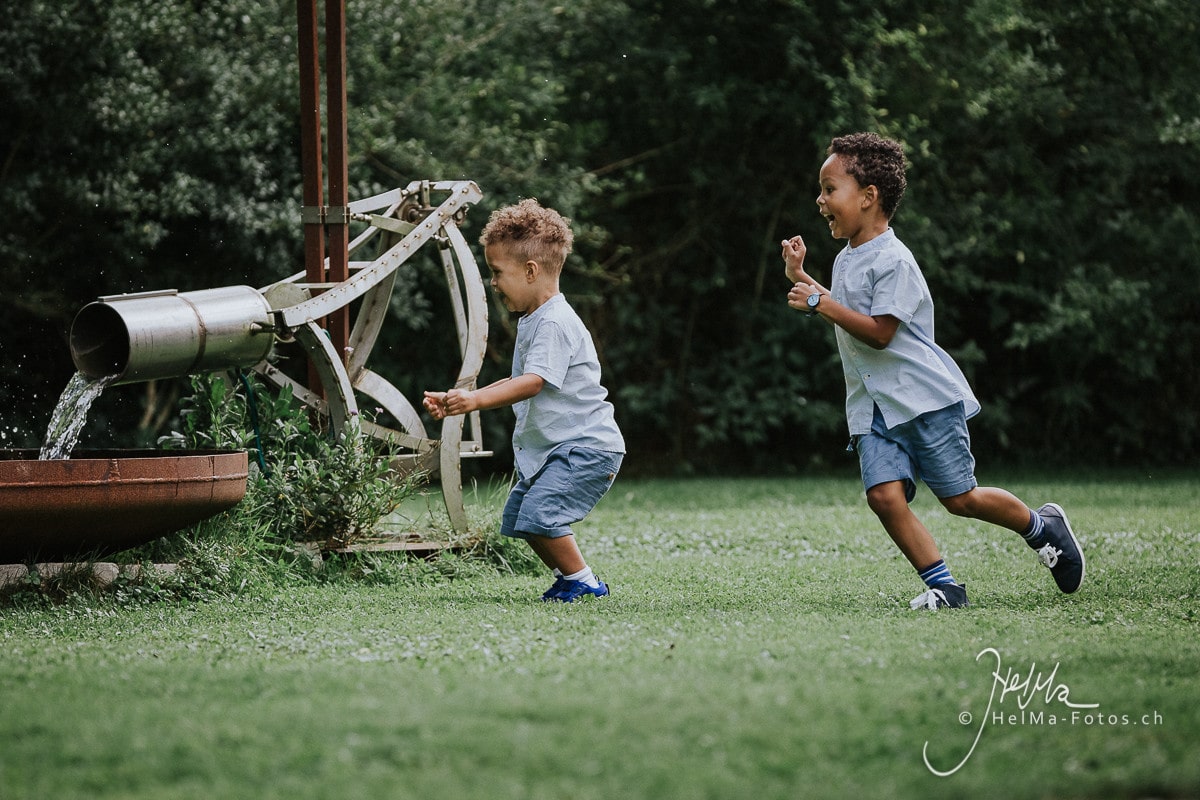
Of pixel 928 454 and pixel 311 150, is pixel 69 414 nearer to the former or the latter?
pixel 311 150

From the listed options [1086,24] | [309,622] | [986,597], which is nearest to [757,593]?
[986,597]

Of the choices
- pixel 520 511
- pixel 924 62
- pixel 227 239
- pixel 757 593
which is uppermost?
pixel 924 62

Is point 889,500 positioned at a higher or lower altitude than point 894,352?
lower

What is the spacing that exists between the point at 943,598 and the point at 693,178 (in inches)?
299

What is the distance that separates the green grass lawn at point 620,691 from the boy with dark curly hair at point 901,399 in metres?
0.21

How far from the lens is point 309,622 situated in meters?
4.20

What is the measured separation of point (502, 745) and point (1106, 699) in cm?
135

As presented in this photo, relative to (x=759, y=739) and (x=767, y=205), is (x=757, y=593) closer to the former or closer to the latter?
(x=759, y=739)

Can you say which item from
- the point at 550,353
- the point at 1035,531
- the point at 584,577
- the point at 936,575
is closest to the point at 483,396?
the point at 550,353

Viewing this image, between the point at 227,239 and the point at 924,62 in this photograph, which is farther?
the point at 924,62

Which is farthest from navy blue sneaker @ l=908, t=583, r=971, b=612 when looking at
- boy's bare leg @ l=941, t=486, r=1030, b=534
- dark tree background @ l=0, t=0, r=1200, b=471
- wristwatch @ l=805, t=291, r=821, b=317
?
dark tree background @ l=0, t=0, r=1200, b=471

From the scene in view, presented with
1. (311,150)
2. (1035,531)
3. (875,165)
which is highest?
(311,150)

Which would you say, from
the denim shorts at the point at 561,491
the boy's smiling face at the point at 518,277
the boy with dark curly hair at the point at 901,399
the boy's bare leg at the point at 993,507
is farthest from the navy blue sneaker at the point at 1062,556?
the boy's smiling face at the point at 518,277

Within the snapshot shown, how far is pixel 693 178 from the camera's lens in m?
11.4
